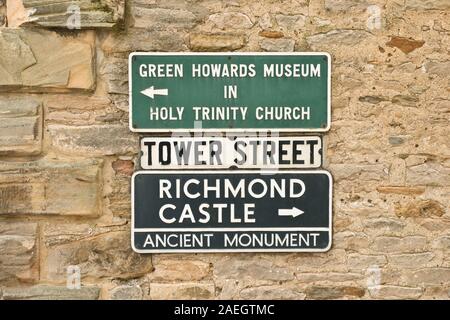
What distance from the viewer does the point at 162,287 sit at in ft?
9.25

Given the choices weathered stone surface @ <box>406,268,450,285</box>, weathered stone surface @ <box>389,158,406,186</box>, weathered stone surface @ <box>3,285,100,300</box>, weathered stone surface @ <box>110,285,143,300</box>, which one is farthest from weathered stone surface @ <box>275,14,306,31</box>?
weathered stone surface @ <box>3,285,100,300</box>

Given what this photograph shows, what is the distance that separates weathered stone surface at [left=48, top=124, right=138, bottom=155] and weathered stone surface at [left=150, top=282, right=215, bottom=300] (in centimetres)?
70

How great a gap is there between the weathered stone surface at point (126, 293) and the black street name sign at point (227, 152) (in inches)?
23.3

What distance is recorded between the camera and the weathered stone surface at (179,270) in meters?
2.81

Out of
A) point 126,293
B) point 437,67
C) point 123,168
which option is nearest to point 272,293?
point 126,293

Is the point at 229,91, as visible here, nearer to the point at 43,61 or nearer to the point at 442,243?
the point at 43,61

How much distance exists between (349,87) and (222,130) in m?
0.65

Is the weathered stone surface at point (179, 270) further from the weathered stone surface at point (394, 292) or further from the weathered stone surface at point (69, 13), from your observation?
the weathered stone surface at point (69, 13)

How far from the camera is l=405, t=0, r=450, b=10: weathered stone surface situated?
2768 millimetres

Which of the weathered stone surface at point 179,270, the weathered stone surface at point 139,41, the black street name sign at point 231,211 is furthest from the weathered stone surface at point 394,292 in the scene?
the weathered stone surface at point 139,41

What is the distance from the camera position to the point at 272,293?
9.27ft

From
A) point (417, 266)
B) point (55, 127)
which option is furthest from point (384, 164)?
point (55, 127)

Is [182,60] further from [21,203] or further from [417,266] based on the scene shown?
[417,266]

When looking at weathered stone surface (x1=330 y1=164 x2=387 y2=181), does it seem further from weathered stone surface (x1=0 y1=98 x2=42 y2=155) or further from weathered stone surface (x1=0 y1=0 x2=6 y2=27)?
weathered stone surface (x1=0 y1=0 x2=6 y2=27)
